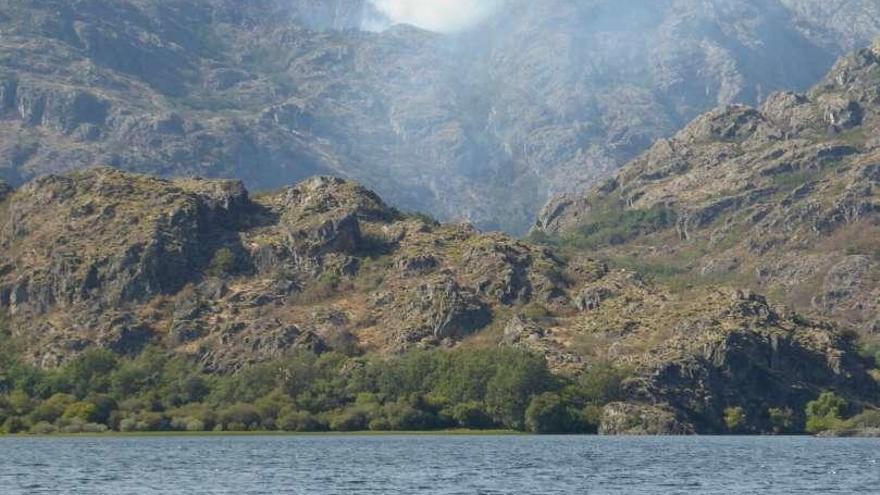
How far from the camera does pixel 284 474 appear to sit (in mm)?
182625

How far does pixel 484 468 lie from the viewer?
193 meters

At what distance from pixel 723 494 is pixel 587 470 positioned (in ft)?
113

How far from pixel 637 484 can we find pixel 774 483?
14114mm

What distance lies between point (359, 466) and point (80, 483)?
39.9 metres

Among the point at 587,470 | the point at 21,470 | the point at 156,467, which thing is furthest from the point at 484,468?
the point at 21,470

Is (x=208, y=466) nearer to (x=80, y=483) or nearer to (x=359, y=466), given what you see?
(x=359, y=466)

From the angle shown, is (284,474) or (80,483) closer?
(80,483)

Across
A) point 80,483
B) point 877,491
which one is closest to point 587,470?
point 877,491

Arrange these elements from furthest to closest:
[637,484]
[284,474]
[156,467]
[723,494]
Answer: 1. [156,467]
2. [284,474]
3. [637,484]
4. [723,494]

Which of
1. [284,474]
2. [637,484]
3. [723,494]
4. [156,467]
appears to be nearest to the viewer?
[723,494]

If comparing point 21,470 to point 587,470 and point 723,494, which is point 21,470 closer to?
point 587,470

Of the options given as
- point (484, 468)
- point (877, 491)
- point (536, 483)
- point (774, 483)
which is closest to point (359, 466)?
point (484, 468)

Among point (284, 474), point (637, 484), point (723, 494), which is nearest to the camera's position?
point (723, 494)

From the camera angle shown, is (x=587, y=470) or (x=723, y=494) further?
(x=587, y=470)
